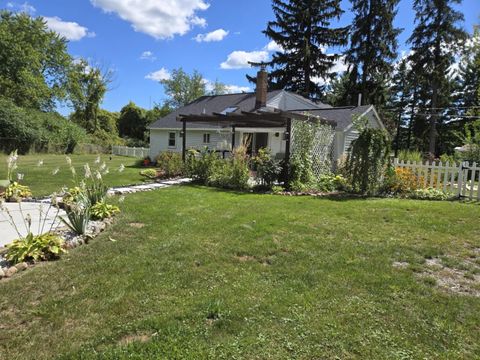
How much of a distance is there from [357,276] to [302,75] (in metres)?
28.9

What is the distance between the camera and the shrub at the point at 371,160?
357 inches

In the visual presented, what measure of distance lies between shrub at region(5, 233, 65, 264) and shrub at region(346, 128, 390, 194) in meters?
7.55

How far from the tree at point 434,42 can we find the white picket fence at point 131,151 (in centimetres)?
2286

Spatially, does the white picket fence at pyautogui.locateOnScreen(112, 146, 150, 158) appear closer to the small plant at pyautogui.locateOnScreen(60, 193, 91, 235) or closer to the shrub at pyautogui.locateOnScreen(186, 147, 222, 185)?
the shrub at pyautogui.locateOnScreen(186, 147, 222, 185)

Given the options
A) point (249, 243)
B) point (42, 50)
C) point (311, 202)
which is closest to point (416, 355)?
point (249, 243)

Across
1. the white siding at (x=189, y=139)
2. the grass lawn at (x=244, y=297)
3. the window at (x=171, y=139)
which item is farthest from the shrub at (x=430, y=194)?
the window at (x=171, y=139)

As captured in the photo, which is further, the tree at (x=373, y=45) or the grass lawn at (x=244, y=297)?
the tree at (x=373, y=45)

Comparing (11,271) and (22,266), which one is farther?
(22,266)

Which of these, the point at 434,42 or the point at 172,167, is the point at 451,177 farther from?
the point at 434,42

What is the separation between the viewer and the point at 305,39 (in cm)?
2873

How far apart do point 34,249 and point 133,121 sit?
37842 mm

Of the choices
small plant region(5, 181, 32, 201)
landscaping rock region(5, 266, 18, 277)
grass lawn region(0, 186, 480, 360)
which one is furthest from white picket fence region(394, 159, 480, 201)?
small plant region(5, 181, 32, 201)

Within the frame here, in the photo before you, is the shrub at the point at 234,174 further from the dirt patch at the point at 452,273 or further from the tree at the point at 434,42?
the tree at the point at 434,42

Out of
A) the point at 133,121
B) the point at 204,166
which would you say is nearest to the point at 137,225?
the point at 204,166
